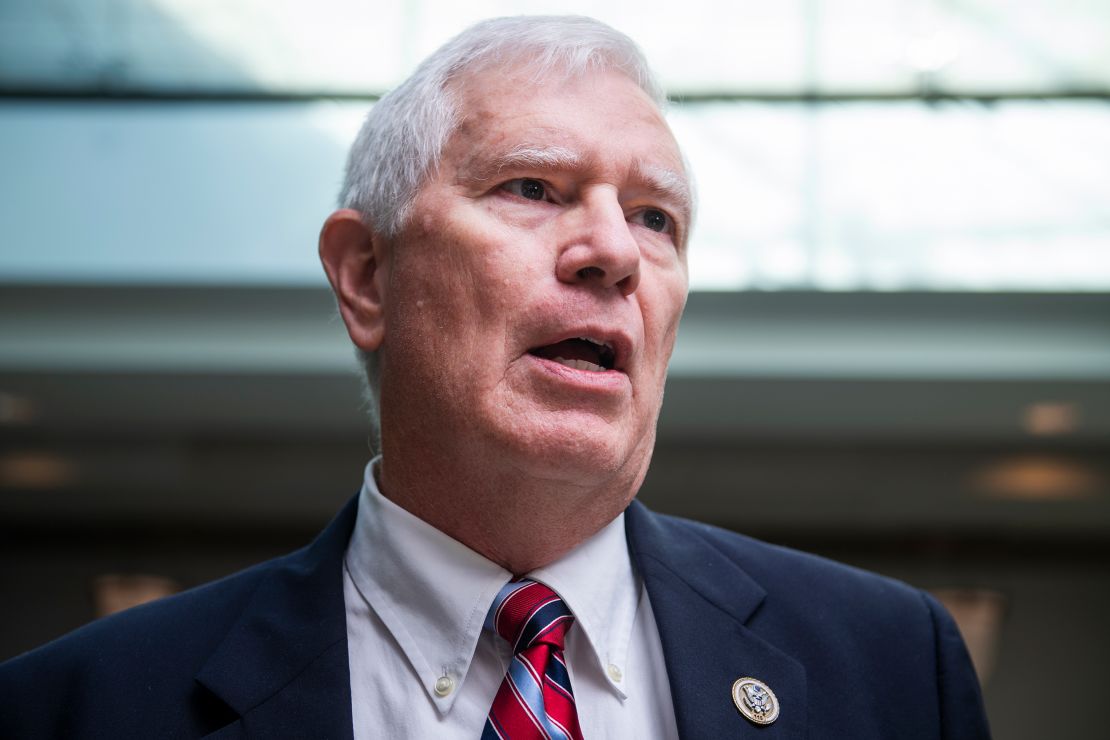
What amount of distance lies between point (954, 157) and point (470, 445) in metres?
4.88

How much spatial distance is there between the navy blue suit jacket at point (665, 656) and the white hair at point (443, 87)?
37 cm

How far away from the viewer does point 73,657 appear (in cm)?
137

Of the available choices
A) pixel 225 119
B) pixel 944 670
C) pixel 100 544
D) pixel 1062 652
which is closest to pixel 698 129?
pixel 225 119

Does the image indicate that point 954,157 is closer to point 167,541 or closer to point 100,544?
point 167,541

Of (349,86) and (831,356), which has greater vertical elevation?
(349,86)

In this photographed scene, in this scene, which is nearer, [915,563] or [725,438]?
[725,438]

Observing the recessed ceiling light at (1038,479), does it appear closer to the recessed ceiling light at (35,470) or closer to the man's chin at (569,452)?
the recessed ceiling light at (35,470)

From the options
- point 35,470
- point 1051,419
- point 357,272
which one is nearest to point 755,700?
point 357,272

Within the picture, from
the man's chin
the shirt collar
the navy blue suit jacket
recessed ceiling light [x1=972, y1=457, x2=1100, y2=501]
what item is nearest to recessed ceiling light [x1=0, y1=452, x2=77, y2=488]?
recessed ceiling light [x1=972, y1=457, x2=1100, y2=501]

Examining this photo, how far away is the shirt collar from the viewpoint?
132 centimetres

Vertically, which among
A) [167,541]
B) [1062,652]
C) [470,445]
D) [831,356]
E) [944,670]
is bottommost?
[1062,652]

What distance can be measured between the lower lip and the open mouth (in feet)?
0.07

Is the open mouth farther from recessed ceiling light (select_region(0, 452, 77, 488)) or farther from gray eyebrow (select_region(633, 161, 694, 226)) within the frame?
recessed ceiling light (select_region(0, 452, 77, 488))

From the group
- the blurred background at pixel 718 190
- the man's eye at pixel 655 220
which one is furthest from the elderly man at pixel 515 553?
the blurred background at pixel 718 190
